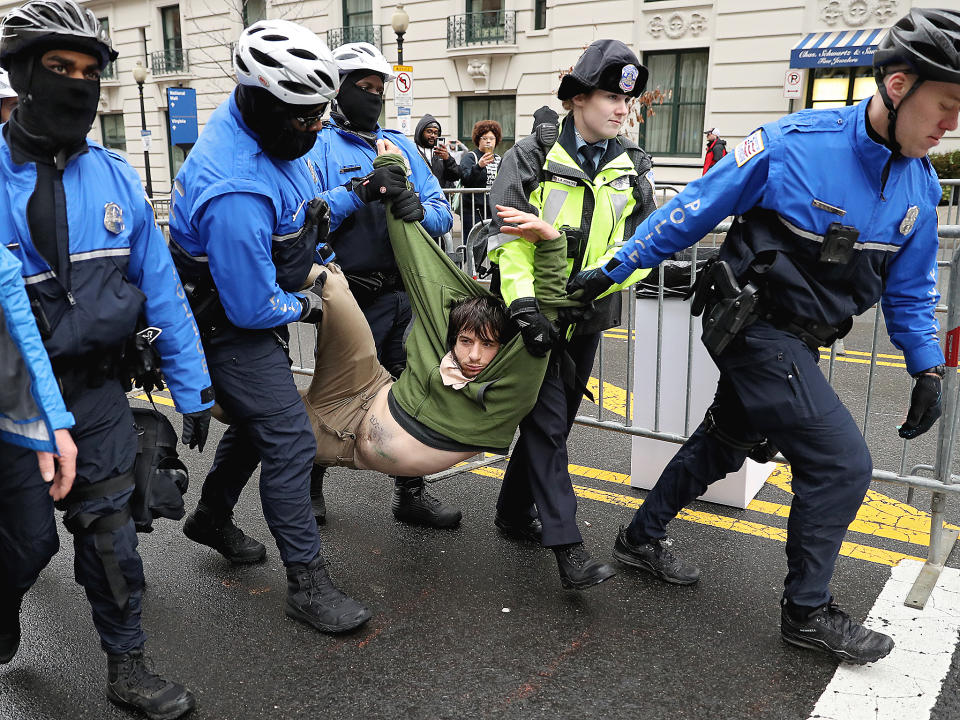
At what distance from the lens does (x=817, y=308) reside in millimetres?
2811

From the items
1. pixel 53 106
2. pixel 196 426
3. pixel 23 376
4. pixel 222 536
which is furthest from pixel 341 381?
pixel 53 106

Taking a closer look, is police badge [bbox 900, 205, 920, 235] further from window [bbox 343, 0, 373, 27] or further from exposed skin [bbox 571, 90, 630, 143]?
window [bbox 343, 0, 373, 27]

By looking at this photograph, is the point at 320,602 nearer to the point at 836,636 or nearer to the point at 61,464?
the point at 61,464

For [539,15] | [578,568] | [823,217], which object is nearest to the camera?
[823,217]

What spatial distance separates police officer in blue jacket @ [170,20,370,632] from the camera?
2.91 m

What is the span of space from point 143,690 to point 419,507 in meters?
1.70

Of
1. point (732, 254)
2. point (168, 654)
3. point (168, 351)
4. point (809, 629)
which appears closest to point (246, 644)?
point (168, 654)

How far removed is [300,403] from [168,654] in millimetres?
1070

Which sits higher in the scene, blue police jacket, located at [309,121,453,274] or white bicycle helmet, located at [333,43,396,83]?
white bicycle helmet, located at [333,43,396,83]

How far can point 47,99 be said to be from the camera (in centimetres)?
247

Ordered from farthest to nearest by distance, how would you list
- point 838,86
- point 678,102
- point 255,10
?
point 255,10, point 678,102, point 838,86

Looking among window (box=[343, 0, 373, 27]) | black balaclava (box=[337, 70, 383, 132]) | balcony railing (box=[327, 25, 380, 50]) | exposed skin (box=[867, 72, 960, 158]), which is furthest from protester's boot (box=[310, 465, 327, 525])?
window (box=[343, 0, 373, 27])

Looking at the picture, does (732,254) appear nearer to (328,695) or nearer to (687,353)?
(687,353)

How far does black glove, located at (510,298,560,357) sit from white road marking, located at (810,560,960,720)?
5.15 ft
